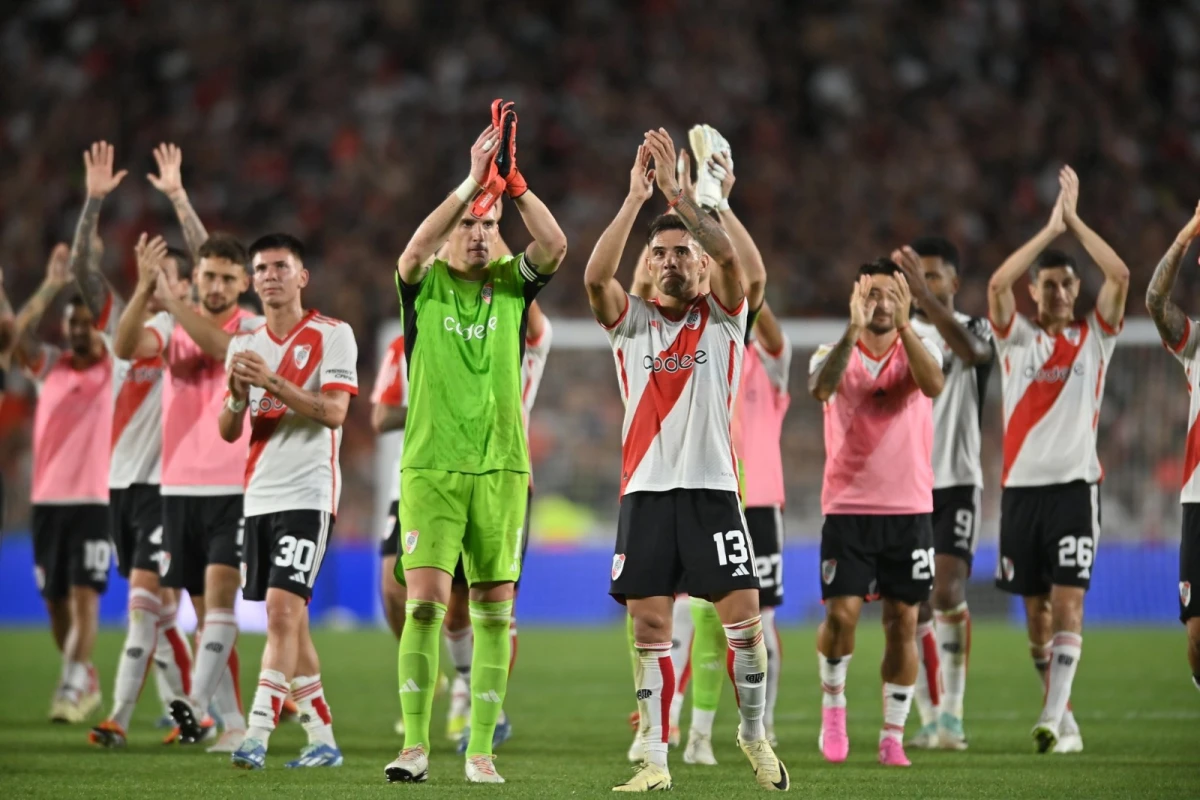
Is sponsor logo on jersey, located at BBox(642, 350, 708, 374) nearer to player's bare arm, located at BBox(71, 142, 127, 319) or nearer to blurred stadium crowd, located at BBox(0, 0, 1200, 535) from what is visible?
player's bare arm, located at BBox(71, 142, 127, 319)

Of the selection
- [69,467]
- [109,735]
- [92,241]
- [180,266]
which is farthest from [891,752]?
[69,467]

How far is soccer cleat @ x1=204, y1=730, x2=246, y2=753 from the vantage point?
8.87m

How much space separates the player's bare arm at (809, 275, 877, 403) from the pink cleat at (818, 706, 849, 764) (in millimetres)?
1694

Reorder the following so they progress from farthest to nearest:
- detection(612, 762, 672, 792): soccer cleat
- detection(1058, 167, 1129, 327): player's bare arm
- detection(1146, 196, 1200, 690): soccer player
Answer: detection(1058, 167, 1129, 327): player's bare arm → detection(1146, 196, 1200, 690): soccer player → detection(612, 762, 672, 792): soccer cleat

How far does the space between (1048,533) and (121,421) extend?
18.7 ft

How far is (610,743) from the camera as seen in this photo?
9.63 m

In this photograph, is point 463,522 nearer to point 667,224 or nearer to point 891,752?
point 667,224

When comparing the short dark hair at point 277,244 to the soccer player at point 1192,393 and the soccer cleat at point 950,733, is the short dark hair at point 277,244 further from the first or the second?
the soccer cleat at point 950,733

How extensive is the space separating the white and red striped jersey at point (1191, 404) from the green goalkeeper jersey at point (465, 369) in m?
3.35

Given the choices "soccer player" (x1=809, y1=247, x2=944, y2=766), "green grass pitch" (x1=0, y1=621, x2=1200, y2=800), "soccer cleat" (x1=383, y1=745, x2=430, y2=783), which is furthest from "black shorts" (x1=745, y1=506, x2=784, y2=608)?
"soccer cleat" (x1=383, y1=745, x2=430, y2=783)

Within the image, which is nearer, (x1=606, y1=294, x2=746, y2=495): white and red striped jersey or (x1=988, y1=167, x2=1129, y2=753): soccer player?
(x1=606, y1=294, x2=746, y2=495): white and red striped jersey

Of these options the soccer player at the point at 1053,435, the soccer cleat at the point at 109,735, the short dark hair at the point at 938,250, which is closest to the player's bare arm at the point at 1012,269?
the soccer player at the point at 1053,435

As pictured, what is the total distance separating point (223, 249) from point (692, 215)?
308 centimetres

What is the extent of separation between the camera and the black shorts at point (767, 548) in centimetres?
951
